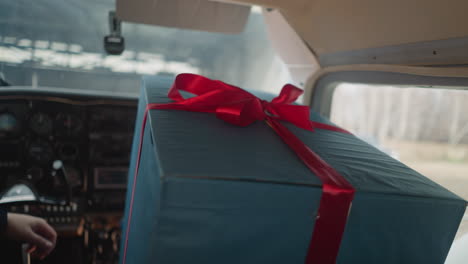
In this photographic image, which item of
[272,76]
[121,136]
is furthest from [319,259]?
[272,76]

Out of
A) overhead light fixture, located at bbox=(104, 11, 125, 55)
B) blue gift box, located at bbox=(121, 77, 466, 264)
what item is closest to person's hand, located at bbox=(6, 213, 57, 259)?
blue gift box, located at bbox=(121, 77, 466, 264)

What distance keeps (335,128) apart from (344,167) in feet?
1.04

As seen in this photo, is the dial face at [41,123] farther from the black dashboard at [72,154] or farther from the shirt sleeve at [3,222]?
the shirt sleeve at [3,222]

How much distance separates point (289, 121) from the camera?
2.72 feet

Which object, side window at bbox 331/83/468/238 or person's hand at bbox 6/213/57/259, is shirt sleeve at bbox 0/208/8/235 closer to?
person's hand at bbox 6/213/57/259

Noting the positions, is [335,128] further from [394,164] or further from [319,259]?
[319,259]

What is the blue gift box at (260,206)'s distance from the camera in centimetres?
45

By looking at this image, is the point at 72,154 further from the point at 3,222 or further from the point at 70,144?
the point at 3,222

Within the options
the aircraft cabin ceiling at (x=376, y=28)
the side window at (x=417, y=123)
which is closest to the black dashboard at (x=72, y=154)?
the aircraft cabin ceiling at (x=376, y=28)

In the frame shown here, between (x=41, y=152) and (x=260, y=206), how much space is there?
171cm

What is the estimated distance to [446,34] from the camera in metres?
0.80

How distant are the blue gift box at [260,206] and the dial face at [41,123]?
1.42m

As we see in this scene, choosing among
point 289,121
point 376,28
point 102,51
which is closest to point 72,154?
point 102,51

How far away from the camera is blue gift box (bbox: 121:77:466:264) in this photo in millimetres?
455
